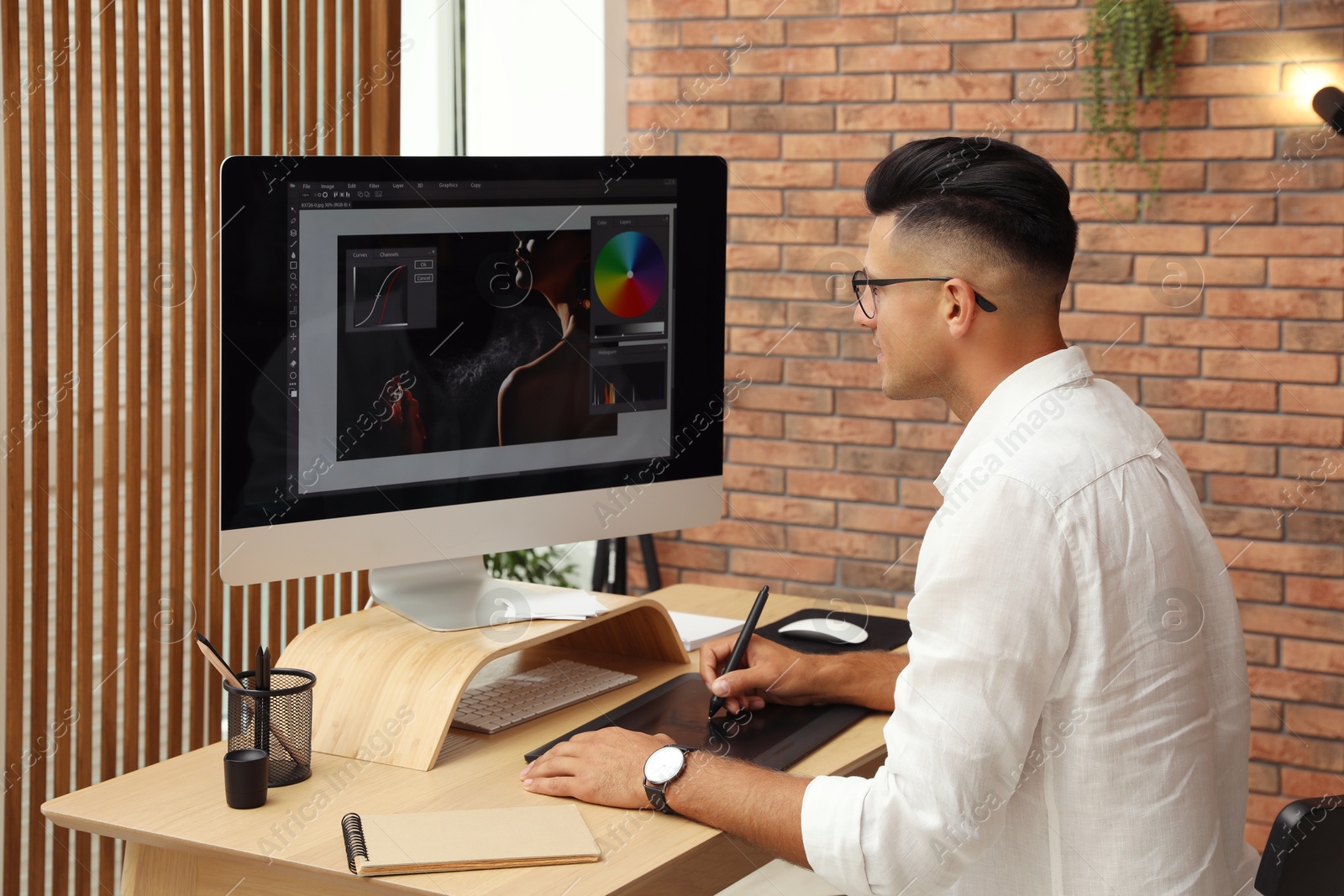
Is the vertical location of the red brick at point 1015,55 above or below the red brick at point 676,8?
below

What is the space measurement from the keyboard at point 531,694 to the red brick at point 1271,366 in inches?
72.0

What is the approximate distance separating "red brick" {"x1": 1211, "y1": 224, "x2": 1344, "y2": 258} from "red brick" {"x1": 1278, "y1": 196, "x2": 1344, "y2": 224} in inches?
0.6

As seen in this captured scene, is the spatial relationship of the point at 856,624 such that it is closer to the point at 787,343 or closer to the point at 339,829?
the point at 339,829

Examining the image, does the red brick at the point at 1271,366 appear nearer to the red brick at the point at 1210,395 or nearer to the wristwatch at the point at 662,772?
the red brick at the point at 1210,395

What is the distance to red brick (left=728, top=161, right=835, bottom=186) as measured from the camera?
3441 mm

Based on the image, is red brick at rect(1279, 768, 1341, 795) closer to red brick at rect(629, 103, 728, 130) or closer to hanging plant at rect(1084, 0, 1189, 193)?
hanging plant at rect(1084, 0, 1189, 193)

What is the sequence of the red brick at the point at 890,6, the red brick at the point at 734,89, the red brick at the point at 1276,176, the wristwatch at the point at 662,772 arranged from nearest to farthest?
the wristwatch at the point at 662,772 < the red brick at the point at 1276,176 < the red brick at the point at 890,6 < the red brick at the point at 734,89

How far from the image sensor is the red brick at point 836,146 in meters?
3.38

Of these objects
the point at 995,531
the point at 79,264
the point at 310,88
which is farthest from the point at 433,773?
the point at 310,88

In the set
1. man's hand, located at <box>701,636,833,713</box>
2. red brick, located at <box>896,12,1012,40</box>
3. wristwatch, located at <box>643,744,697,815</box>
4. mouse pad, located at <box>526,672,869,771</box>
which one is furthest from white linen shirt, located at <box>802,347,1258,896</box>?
red brick, located at <box>896,12,1012,40</box>

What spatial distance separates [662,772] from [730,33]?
2.54 m

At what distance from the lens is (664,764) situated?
1434 millimetres

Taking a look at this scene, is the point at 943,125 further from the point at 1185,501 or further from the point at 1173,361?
the point at 1185,501

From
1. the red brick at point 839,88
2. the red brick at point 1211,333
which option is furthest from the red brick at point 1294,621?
the red brick at point 839,88
